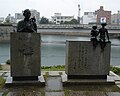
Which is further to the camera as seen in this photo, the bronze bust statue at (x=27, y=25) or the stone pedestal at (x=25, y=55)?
the bronze bust statue at (x=27, y=25)

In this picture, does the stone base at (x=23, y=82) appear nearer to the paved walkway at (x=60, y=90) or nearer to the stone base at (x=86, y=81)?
the paved walkway at (x=60, y=90)

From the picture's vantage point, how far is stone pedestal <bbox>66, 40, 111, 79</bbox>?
24.7ft

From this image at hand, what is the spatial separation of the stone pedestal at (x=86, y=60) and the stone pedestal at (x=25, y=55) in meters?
1.01

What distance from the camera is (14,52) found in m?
7.25

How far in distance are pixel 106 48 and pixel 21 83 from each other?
9.44 feet

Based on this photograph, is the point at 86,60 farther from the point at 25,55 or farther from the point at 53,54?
the point at 53,54

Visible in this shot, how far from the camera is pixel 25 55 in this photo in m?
7.28

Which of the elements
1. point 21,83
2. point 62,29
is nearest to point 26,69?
point 21,83

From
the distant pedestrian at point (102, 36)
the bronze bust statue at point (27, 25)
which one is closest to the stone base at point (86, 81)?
the distant pedestrian at point (102, 36)

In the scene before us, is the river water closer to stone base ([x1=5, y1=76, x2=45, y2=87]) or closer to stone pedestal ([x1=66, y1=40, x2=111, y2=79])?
stone pedestal ([x1=66, y1=40, x2=111, y2=79])

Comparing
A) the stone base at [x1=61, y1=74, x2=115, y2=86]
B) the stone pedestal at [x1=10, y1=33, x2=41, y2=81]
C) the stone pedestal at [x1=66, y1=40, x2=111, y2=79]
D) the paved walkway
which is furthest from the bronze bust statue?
the stone base at [x1=61, y1=74, x2=115, y2=86]

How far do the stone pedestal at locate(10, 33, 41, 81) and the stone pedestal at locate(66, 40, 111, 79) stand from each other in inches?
39.8

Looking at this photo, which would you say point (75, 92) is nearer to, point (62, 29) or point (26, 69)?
point (26, 69)

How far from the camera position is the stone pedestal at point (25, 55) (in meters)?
7.22
